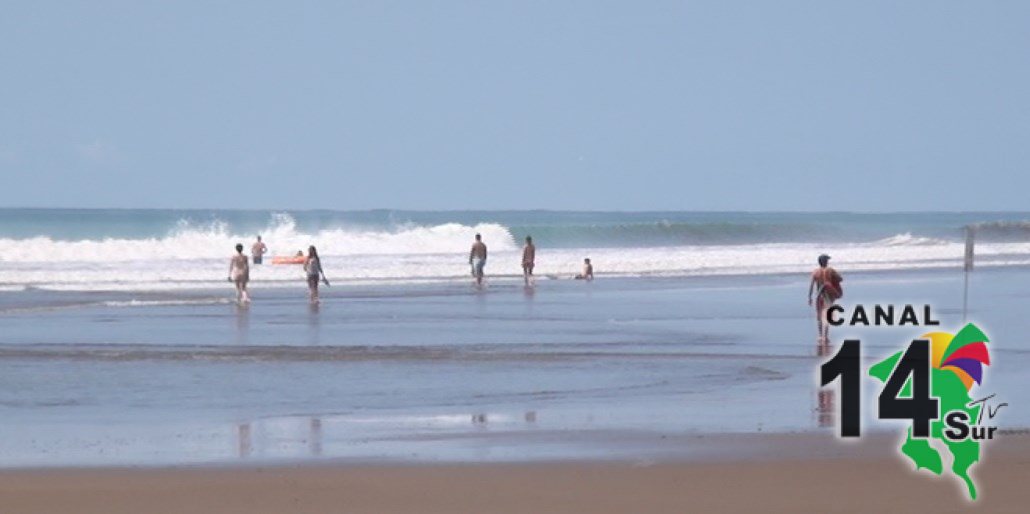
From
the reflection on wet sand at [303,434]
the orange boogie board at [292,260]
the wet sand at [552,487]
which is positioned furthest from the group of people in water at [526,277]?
the wet sand at [552,487]

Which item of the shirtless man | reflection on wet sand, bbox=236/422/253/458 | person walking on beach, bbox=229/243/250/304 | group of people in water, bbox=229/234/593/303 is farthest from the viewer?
the shirtless man

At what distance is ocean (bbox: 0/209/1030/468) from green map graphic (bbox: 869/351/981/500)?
0.89m

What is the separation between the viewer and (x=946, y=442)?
1068cm

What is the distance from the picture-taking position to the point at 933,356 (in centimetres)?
1123

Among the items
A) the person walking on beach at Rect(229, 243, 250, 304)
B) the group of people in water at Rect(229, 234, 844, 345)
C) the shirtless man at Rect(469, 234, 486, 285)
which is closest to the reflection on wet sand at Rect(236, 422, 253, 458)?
the group of people in water at Rect(229, 234, 844, 345)

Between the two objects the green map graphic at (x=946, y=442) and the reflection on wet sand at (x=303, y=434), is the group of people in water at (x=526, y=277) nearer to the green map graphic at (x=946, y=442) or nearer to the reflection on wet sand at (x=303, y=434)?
the reflection on wet sand at (x=303, y=434)

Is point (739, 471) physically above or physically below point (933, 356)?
below

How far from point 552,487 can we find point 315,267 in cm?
2130

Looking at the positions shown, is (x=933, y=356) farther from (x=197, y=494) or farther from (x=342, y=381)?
(x=342, y=381)

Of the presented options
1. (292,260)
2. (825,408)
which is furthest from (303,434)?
(292,260)

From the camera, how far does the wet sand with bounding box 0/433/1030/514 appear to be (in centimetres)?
943

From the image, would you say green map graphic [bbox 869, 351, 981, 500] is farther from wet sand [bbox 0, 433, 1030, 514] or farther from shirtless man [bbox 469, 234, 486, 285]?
shirtless man [bbox 469, 234, 486, 285]

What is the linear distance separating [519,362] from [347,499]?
29.4 feet

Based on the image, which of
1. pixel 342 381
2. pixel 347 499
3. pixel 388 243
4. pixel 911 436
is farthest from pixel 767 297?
pixel 388 243
